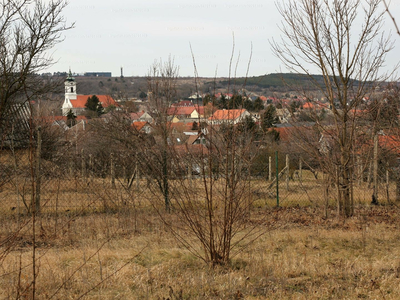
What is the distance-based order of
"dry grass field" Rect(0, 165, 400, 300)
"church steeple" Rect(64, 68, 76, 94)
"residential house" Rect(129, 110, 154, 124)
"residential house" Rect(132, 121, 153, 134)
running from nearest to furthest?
"dry grass field" Rect(0, 165, 400, 300), "residential house" Rect(132, 121, 153, 134), "residential house" Rect(129, 110, 154, 124), "church steeple" Rect(64, 68, 76, 94)

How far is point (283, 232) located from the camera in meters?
7.36

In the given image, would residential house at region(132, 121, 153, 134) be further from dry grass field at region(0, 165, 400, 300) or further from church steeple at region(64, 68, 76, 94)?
dry grass field at region(0, 165, 400, 300)

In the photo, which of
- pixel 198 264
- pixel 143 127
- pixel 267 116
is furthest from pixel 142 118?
pixel 198 264

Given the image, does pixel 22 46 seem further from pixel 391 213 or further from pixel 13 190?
pixel 391 213

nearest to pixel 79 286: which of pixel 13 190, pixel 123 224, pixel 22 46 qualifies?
pixel 123 224

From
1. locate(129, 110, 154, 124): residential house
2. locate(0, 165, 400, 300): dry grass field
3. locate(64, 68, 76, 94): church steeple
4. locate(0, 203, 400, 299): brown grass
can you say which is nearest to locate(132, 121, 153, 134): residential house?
locate(129, 110, 154, 124): residential house

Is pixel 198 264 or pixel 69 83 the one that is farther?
pixel 69 83

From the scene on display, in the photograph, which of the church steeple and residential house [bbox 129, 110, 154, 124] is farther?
the church steeple

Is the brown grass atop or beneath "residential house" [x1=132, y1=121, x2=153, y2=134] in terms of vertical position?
beneath

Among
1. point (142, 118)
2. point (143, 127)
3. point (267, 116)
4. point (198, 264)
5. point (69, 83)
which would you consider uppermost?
point (69, 83)

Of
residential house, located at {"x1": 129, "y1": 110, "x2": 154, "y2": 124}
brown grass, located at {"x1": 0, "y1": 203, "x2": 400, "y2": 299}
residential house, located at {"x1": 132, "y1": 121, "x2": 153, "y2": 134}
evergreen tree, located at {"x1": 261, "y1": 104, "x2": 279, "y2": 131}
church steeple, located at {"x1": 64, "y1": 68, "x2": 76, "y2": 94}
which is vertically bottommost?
brown grass, located at {"x1": 0, "y1": 203, "x2": 400, "y2": 299}

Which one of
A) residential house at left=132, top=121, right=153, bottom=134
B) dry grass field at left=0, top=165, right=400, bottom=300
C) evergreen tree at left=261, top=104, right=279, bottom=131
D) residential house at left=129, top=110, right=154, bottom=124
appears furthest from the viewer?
residential house at left=129, top=110, right=154, bottom=124

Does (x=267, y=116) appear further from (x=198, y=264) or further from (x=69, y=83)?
(x=69, y=83)

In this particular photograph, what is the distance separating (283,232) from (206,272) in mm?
2816
